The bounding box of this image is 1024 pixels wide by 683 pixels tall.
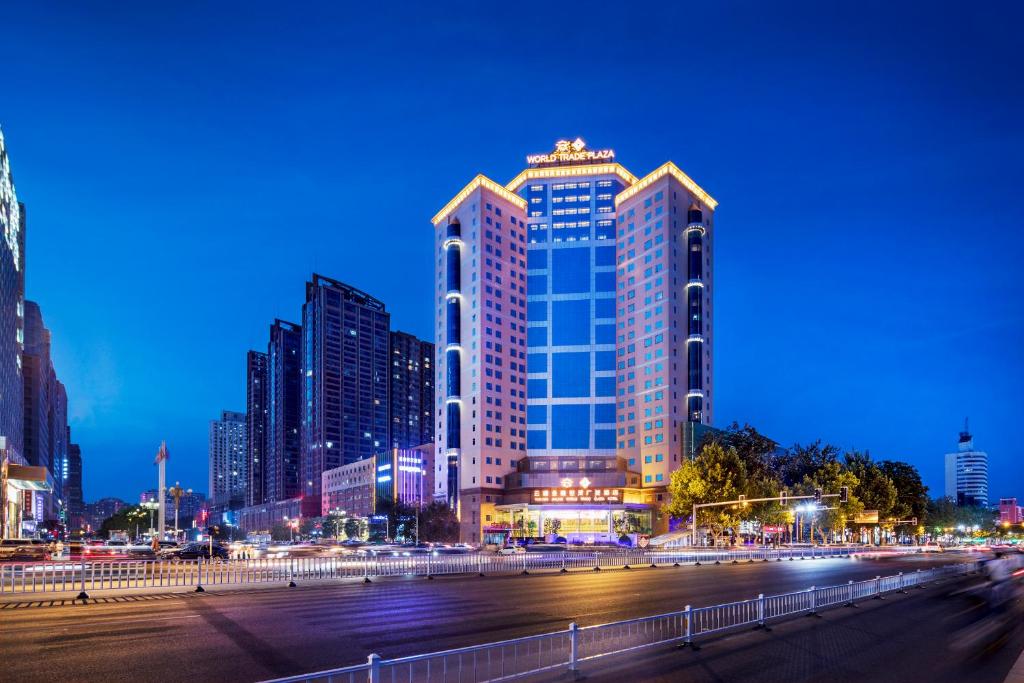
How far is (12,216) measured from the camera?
8869 centimetres

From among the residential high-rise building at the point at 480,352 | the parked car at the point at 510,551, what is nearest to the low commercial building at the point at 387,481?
the residential high-rise building at the point at 480,352

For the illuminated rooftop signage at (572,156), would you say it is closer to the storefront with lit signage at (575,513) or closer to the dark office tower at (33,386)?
the storefront with lit signage at (575,513)

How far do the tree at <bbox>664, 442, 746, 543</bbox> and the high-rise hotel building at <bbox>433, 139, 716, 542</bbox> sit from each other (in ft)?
120

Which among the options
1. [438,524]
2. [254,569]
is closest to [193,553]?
[254,569]

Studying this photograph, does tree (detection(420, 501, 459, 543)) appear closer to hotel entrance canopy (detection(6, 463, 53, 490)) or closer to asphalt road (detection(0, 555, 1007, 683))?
hotel entrance canopy (detection(6, 463, 53, 490))

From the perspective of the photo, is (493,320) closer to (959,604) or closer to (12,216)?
(12,216)

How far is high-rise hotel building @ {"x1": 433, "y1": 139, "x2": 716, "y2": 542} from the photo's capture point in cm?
11825

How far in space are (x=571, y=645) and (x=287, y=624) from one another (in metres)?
9.38

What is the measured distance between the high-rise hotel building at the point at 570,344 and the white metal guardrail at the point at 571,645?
3652 inches

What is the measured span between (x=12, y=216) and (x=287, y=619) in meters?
93.9

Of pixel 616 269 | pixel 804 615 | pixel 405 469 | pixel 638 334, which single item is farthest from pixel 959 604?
pixel 405 469

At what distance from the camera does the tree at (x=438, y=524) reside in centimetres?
11125

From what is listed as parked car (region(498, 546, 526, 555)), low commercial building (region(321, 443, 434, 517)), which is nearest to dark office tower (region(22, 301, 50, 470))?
low commercial building (region(321, 443, 434, 517))

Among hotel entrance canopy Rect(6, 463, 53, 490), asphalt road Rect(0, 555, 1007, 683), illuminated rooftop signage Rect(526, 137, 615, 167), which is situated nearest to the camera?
asphalt road Rect(0, 555, 1007, 683)
